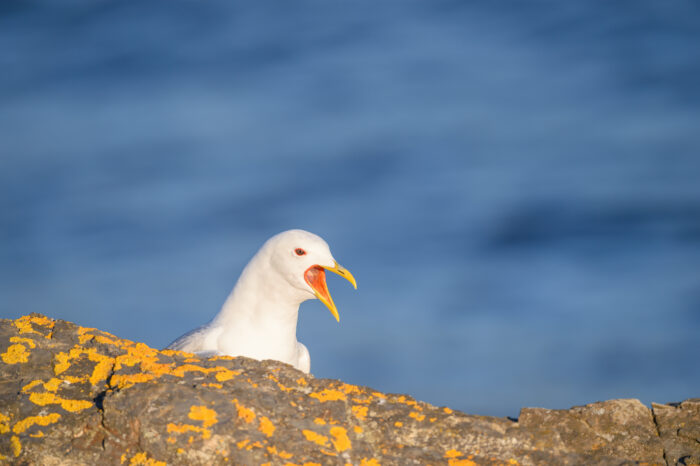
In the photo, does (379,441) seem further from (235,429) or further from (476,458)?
(235,429)

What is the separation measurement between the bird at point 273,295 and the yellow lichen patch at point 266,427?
4.73 m

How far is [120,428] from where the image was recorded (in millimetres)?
5551

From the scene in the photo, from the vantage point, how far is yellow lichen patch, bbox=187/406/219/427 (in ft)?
18.0

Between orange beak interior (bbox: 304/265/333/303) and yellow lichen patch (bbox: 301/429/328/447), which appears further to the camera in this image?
orange beak interior (bbox: 304/265/333/303)

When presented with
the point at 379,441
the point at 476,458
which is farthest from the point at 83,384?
the point at 476,458

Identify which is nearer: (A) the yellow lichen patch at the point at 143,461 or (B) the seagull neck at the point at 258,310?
(A) the yellow lichen patch at the point at 143,461

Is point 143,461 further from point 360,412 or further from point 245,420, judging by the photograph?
point 360,412

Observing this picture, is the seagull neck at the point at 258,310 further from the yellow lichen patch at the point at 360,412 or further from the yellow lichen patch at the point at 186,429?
the yellow lichen patch at the point at 186,429

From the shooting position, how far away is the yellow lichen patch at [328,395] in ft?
20.5

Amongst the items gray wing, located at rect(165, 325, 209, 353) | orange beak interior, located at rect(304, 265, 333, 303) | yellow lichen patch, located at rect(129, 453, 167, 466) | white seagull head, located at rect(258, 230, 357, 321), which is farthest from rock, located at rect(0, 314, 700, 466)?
orange beak interior, located at rect(304, 265, 333, 303)

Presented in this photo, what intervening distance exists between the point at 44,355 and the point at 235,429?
2.23 metres

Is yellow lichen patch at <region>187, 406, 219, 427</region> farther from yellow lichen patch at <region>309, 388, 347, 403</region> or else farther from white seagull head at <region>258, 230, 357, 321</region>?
white seagull head at <region>258, 230, 357, 321</region>

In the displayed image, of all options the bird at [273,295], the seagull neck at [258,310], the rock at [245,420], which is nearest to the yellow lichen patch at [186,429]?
the rock at [245,420]

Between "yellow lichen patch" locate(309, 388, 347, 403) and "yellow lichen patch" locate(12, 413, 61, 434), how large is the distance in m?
2.12
